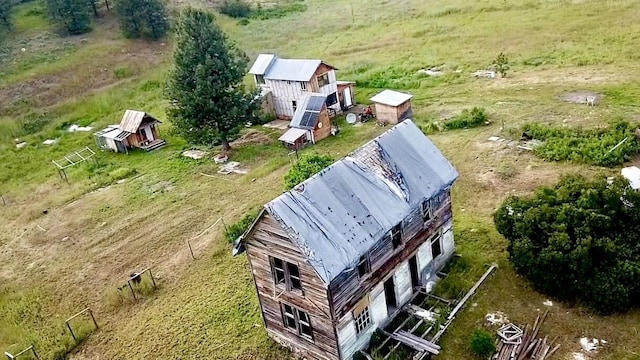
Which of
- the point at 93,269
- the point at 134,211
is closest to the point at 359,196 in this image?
the point at 93,269

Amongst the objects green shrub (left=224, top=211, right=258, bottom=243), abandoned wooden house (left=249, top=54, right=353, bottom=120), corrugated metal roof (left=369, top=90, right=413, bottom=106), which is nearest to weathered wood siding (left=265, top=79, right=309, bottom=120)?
abandoned wooden house (left=249, top=54, right=353, bottom=120)

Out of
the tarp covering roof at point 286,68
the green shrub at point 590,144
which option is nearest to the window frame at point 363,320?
the green shrub at point 590,144

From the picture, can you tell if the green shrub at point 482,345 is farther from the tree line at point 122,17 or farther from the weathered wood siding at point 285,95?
the tree line at point 122,17

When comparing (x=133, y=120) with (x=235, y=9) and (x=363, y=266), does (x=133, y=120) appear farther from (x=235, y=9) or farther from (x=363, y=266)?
(x=235, y=9)

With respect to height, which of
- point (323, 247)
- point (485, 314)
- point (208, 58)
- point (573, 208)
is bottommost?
point (485, 314)

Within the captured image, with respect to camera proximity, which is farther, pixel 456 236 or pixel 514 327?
pixel 456 236

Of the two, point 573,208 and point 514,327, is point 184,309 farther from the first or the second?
point 573,208

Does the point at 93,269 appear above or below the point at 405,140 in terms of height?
below
